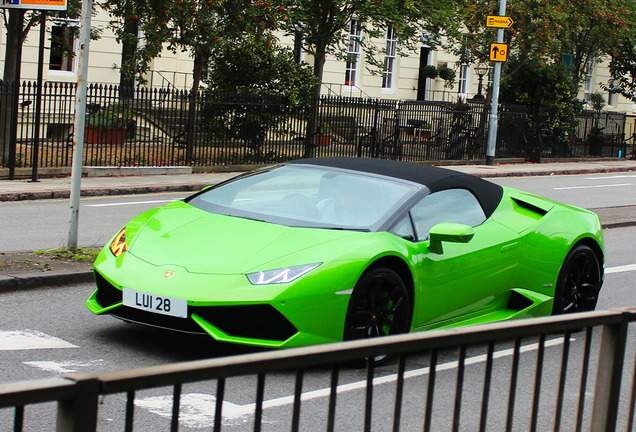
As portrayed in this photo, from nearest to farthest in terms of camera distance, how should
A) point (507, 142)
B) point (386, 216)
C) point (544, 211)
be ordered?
1. point (386, 216)
2. point (544, 211)
3. point (507, 142)

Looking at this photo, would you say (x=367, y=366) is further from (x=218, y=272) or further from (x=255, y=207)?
(x=255, y=207)

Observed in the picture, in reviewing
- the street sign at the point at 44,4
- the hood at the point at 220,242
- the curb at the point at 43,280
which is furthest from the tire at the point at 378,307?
the street sign at the point at 44,4

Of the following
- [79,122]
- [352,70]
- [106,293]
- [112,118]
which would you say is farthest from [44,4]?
[352,70]

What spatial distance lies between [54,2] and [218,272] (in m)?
7.08

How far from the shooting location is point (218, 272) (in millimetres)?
6000

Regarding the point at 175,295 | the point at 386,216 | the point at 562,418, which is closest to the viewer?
the point at 562,418

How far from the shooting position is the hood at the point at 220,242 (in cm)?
609

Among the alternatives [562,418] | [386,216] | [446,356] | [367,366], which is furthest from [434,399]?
[386,216]

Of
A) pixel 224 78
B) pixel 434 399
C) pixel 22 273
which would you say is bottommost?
pixel 22 273

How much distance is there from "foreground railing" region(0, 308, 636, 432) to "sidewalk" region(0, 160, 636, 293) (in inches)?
182

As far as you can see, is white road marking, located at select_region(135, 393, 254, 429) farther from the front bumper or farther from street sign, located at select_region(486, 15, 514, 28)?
street sign, located at select_region(486, 15, 514, 28)

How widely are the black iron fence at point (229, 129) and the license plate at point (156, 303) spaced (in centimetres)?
1139

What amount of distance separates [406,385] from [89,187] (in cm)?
1491

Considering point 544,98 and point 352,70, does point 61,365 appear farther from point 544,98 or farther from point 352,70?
point 352,70
